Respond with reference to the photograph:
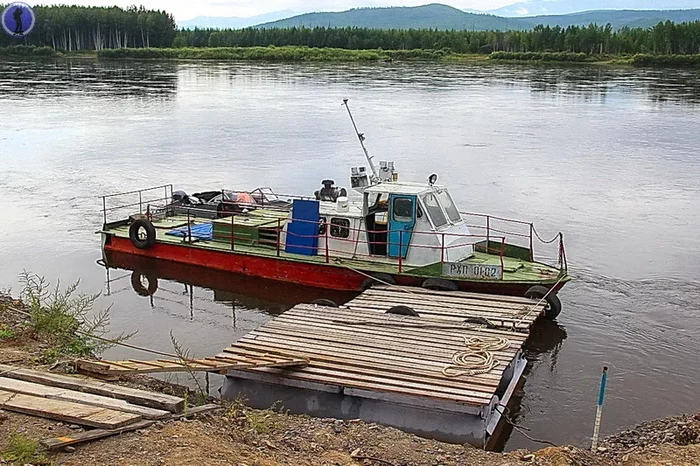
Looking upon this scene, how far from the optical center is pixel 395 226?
1598 cm

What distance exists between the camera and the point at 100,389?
28.3ft

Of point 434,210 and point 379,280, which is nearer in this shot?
point 379,280

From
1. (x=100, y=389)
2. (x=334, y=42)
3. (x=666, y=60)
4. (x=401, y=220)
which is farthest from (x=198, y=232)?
(x=334, y=42)

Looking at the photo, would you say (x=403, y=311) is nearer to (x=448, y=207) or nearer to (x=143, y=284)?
(x=448, y=207)

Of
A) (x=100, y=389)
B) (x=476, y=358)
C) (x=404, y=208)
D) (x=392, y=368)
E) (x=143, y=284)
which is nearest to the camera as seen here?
(x=100, y=389)

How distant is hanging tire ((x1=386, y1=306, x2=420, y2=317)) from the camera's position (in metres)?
13.3

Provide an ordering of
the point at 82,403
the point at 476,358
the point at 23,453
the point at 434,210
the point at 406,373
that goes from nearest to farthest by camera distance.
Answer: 1. the point at 23,453
2. the point at 82,403
3. the point at 406,373
4. the point at 476,358
5. the point at 434,210

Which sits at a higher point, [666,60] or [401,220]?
[666,60]

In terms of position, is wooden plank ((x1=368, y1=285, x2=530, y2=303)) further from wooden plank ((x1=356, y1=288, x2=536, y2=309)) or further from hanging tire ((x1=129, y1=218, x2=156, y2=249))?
hanging tire ((x1=129, y1=218, x2=156, y2=249))

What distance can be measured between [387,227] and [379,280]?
1.10 meters

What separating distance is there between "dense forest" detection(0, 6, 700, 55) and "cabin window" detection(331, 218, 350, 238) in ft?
285

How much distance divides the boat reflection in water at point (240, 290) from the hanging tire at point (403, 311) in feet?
6.96

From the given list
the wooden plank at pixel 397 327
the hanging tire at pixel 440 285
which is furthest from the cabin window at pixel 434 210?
the wooden plank at pixel 397 327
